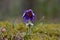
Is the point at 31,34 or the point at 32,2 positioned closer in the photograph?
the point at 31,34

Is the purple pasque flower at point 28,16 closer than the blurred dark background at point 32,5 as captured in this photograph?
Yes

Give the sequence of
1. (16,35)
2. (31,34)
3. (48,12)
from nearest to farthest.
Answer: (16,35) < (31,34) < (48,12)

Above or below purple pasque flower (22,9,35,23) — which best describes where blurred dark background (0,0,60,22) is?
above

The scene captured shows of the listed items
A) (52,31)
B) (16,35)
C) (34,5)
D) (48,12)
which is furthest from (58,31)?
(34,5)

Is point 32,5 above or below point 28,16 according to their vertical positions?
above

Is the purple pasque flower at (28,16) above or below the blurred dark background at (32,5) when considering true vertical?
below

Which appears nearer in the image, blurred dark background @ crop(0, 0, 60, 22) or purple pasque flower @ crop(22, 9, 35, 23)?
purple pasque flower @ crop(22, 9, 35, 23)

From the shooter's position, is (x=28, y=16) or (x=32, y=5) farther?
(x=32, y=5)

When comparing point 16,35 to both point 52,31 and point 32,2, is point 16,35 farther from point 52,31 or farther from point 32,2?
point 32,2

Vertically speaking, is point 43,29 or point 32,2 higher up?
point 32,2

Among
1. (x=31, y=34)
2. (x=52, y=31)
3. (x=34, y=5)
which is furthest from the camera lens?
(x=34, y=5)

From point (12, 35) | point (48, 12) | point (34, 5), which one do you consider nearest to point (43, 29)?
point (12, 35)
